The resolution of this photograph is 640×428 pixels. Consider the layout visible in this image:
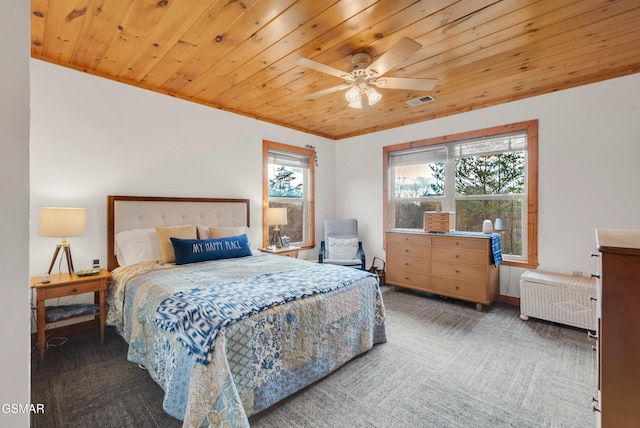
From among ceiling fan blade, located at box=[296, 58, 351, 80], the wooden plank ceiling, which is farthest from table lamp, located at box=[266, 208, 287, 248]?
ceiling fan blade, located at box=[296, 58, 351, 80]

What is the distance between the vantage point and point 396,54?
1975 mm

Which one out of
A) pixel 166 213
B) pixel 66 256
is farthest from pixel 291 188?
pixel 66 256

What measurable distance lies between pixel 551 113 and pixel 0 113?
439 centimetres

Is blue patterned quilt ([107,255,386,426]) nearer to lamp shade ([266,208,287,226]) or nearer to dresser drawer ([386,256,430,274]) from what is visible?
lamp shade ([266,208,287,226])

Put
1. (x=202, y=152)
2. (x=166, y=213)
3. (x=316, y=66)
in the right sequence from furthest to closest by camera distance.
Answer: (x=202, y=152) → (x=166, y=213) → (x=316, y=66)

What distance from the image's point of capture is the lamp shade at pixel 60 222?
2316 mm

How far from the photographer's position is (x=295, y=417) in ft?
5.56

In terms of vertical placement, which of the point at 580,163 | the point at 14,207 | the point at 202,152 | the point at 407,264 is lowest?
the point at 407,264

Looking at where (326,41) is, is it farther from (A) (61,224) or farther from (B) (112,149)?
(A) (61,224)

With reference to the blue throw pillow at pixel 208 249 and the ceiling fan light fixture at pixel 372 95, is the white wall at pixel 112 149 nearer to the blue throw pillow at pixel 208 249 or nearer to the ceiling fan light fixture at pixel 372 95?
the blue throw pillow at pixel 208 249

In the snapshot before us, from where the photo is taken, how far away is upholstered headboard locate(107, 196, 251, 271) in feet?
9.61

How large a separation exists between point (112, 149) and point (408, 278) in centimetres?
386

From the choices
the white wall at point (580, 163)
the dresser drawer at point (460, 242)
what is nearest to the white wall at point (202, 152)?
the white wall at point (580, 163)

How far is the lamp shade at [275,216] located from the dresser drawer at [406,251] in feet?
5.23
